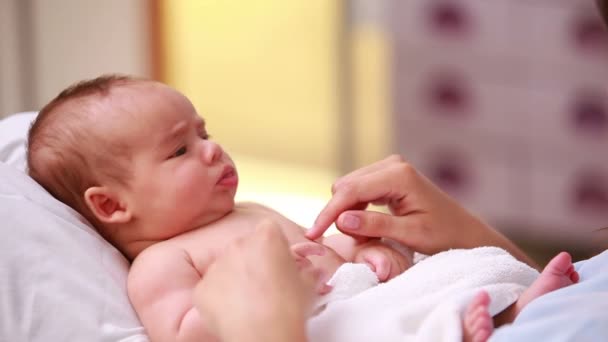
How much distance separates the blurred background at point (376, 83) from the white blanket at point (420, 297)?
1693 millimetres

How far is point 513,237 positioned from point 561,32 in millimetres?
768

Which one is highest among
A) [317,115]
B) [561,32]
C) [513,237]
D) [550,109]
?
[561,32]

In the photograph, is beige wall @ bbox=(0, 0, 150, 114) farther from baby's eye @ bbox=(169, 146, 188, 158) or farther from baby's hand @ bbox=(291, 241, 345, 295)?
baby's hand @ bbox=(291, 241, 345, 295)

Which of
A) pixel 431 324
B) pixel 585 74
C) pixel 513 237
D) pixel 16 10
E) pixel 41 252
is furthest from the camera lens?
pixel 16 10

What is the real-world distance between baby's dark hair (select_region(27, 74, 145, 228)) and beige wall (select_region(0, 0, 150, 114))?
2.56 metres

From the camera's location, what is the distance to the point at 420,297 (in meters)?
1.01

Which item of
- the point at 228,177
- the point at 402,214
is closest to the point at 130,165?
the point at 228,177

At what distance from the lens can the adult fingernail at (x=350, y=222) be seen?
119 cm

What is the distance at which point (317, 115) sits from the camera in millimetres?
3861

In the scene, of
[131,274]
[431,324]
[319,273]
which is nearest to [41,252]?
[131,274]

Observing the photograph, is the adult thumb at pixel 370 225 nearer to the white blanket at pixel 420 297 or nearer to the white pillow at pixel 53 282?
the white blanket at pixel 420 297

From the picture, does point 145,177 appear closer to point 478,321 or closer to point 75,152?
point 75,152

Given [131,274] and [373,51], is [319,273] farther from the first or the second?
[373,51]

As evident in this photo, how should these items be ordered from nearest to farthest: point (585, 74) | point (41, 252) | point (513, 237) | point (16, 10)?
point (41, 252)
point (585, 74)
point (513, 237)
point (16, 10)
